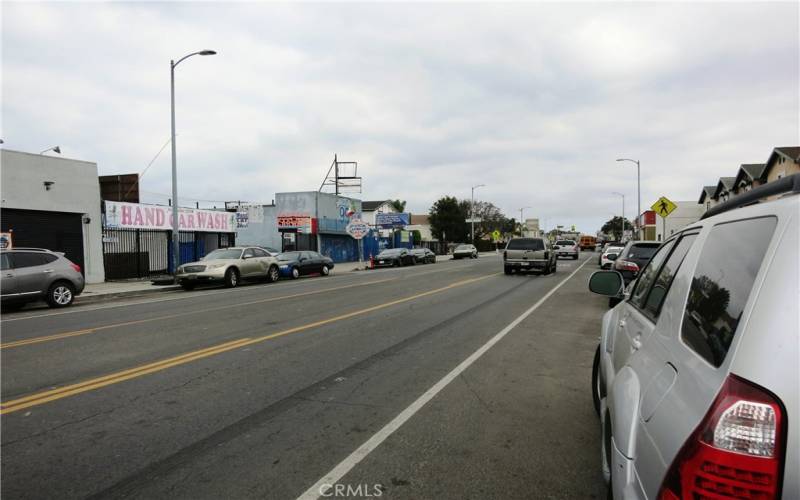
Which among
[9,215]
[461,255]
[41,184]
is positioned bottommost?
[461,255]

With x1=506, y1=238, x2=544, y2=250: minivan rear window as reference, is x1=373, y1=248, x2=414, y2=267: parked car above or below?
below

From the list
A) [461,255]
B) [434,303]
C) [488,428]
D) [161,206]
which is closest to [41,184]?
[161,206]

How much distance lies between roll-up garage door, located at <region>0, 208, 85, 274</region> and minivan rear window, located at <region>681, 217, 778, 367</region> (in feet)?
77.9

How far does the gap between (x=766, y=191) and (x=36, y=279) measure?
1649cm

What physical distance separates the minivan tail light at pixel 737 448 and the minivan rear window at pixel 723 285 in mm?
182

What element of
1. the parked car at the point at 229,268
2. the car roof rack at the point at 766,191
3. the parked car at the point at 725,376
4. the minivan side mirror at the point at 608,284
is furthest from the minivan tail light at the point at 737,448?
the parked car at the point at 229,268

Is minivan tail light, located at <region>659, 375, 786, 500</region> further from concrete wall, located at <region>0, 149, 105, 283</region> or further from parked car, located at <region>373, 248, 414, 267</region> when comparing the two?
parked car, located at <region>373, 248, 414, 267</region>

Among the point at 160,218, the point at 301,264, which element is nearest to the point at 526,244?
the point at 301,264

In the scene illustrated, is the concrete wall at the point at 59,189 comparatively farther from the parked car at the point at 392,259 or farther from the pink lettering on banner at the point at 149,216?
the parked car at the point at 392,259

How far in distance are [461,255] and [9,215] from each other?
40.5m

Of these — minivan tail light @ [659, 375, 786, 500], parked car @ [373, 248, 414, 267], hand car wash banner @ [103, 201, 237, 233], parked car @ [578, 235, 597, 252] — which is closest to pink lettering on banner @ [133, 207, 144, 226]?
hand car wash banner @ [103, 201, 237, 233]

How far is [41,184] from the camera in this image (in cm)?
2095

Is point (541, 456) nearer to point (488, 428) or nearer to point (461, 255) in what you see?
point (488, 428)

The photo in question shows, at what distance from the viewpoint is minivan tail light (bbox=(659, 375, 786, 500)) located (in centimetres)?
141
